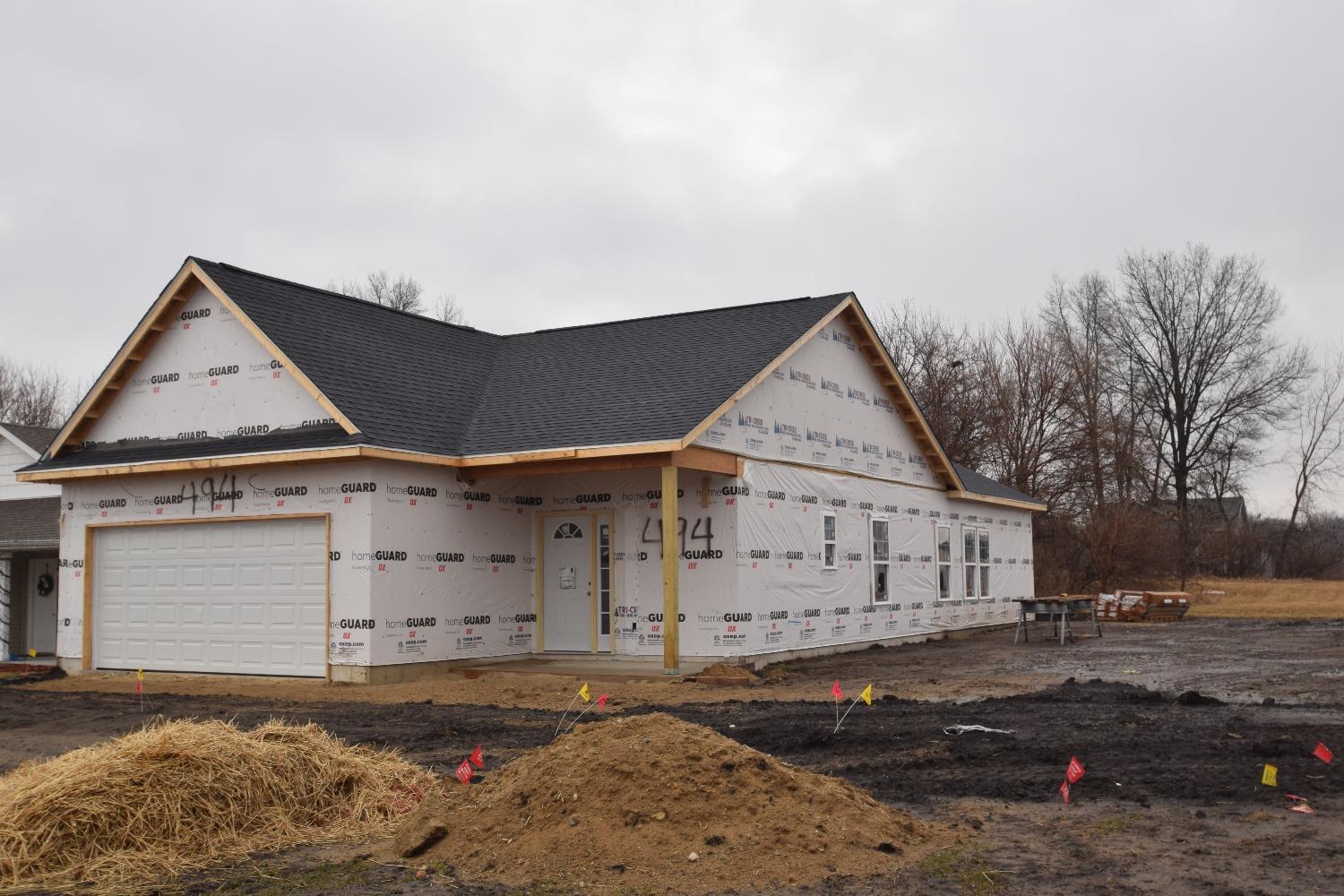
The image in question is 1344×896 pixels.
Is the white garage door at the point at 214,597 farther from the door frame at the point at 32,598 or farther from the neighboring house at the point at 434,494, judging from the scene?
the door frame at the point at 32,598

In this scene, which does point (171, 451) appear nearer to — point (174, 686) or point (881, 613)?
point (174, 686)

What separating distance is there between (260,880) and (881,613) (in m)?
16.8

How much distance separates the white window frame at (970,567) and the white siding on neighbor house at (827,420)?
221 cm

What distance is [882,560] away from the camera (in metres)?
22.5

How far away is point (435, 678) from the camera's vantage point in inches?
678

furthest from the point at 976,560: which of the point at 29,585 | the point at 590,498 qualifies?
the point at 29,585

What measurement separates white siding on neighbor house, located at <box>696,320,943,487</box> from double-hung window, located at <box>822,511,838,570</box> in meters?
0.89

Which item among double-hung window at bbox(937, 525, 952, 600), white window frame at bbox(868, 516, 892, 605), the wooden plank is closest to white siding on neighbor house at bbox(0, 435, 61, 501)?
the wooden plank

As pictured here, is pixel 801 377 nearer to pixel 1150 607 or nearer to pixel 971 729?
pixel 971 729

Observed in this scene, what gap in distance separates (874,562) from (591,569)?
19.3ft

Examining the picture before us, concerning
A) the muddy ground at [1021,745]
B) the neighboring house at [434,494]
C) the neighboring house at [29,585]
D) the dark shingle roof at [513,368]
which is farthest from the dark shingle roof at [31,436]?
the dark shingle roof at [513,368]

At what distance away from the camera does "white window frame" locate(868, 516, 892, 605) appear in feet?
72.2

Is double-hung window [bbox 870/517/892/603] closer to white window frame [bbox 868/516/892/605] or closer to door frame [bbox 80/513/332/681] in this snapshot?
white window frame [bbox 868/516/892/605]

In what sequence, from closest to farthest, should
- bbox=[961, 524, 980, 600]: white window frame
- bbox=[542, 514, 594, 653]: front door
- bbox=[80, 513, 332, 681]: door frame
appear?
1. bbox=[80, 513, 332, 681]: door frame
2. bbox=[542, 514, 594, 653]: front door
3. bbox=[961, 524, 980, 600]: white window frame
